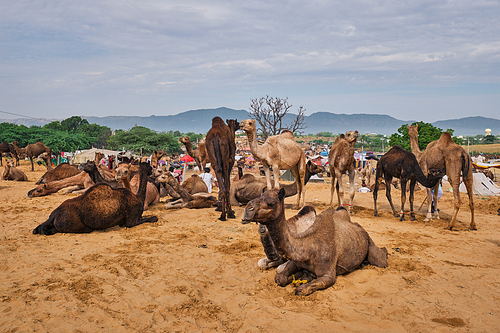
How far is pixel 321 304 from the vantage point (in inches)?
159

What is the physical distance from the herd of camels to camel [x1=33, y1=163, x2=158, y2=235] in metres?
0.02

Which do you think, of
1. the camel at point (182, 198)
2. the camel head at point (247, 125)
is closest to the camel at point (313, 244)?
the camel head at point (247, 125)

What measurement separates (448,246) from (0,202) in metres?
13.2

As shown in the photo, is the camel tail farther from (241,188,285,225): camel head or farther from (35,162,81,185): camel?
(35,162,81,185): camel

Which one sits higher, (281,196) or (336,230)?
(281,196)

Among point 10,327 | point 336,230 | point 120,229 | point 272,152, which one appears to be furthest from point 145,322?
point 272,152

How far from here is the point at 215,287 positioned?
4.55 meters

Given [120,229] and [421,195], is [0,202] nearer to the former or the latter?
[120,229]

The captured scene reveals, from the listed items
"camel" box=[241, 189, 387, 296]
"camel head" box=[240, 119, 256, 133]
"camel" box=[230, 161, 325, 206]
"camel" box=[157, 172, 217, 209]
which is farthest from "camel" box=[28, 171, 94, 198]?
"camel" box=[241, 189, 387, 296]

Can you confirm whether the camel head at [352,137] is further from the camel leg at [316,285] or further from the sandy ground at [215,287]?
the camel leg at [316,285]

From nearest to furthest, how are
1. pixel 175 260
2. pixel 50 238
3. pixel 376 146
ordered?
pixel 175 260 < pixel 50 238 < pixel 376 146

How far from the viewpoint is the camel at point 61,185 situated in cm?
1236

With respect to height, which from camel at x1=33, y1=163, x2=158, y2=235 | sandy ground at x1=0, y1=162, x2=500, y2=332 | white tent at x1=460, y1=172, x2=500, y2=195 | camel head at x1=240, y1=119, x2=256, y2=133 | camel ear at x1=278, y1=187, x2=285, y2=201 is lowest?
white tent at x1=460, y1=172, x2=500, y2=195

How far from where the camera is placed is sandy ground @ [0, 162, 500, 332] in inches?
139
